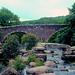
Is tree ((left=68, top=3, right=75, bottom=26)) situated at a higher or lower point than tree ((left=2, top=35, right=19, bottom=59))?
higher

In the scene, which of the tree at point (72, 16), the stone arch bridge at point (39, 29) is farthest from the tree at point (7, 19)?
the tree at point (72, 16)

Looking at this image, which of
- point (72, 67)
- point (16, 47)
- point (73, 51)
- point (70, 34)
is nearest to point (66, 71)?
point (72, 67)

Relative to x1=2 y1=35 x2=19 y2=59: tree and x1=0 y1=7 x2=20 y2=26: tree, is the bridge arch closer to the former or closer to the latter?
x1=0 y1=7 x2=20 y2=26: tree

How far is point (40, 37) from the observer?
3162 centimetres

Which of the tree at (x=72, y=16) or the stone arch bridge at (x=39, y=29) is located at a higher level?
the tree at (x=72, y=16)

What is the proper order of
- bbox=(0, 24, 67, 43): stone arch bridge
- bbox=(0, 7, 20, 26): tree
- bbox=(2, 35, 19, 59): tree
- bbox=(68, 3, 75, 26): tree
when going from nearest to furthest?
bbox=(2, 35, 19, 59): tree, bbox=(68, 3, 75, 26): tree, bbox=(0, 24, 67, 43): stone arch bridge, bbox=(0, 7, 20, 26): tree

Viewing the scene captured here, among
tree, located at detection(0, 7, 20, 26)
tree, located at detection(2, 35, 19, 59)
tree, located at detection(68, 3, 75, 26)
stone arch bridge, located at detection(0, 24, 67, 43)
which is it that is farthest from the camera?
tree, located at detection(0, 7, 20, 26)

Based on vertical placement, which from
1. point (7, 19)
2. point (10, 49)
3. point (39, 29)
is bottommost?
point (10, 49)

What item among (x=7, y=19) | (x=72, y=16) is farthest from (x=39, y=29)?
(x=7, y=19)

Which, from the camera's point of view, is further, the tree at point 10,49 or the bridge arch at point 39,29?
the bridge arch at point 39,29

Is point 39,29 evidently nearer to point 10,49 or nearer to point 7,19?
point 7,19

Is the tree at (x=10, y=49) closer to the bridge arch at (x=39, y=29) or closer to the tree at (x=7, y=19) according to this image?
the bridge arch at (x=39, y=29)

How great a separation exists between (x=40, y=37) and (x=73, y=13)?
11.3 metres

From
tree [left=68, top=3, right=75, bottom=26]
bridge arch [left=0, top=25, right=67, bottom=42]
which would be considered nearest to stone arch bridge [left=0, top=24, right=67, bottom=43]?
bridge arch [left=0, top=25, right=67, bottom=42]
